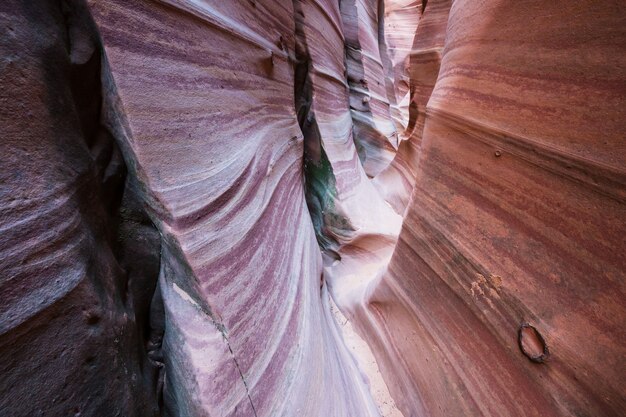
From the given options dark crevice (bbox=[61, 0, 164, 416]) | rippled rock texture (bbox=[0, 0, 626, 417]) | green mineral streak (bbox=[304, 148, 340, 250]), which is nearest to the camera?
rippled rock texture (bbox=[0, 0, 626, 417])

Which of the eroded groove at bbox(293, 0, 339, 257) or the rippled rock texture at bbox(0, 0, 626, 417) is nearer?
the rippled rock texture at bbox(0, 0, 626, 417)

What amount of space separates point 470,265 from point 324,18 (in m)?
3.03

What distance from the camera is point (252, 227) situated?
1.09 meters

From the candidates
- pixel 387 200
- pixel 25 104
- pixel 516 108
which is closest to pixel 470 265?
pixel 516 108

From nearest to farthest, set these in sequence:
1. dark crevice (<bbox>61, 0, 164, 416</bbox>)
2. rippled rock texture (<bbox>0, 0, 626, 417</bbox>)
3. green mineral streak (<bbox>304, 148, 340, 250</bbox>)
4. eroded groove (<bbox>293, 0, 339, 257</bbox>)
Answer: rippled rock texture (<bbox>0, 0, 626, 417</bbox>)
dark crevice (<bbox>61, 0, 164, 416</bbox>)
eroded groove (<bbox>293, 0, 339, 257</bbox>)
green mineral streak (<bbox>304, 148, 340, 250</bbox>)

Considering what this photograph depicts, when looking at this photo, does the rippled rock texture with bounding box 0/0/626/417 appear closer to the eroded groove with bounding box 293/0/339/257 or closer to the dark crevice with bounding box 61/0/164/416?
the dark crevice with bounding box 61/0/164/416

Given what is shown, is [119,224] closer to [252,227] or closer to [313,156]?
[252,227]

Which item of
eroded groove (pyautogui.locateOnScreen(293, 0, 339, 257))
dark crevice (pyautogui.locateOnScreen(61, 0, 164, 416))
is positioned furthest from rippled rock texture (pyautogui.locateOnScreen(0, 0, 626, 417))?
eroded groove (pyautogui.locateOnScreen(293, 0, 339, 257))

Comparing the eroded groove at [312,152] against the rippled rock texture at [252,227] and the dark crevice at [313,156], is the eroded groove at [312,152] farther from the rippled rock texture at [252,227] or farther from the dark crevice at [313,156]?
the rippled rock texture at [252,227]

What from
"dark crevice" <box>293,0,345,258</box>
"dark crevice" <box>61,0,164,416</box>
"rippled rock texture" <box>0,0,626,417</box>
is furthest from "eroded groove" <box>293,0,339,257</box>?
"dark crevice" <box>61,0,164,416</box>

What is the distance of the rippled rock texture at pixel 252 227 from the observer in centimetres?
64

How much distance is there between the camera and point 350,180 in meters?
2.88

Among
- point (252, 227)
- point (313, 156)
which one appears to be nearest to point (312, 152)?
point (313, 156)

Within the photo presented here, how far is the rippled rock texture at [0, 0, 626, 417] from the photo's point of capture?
0.64 m
